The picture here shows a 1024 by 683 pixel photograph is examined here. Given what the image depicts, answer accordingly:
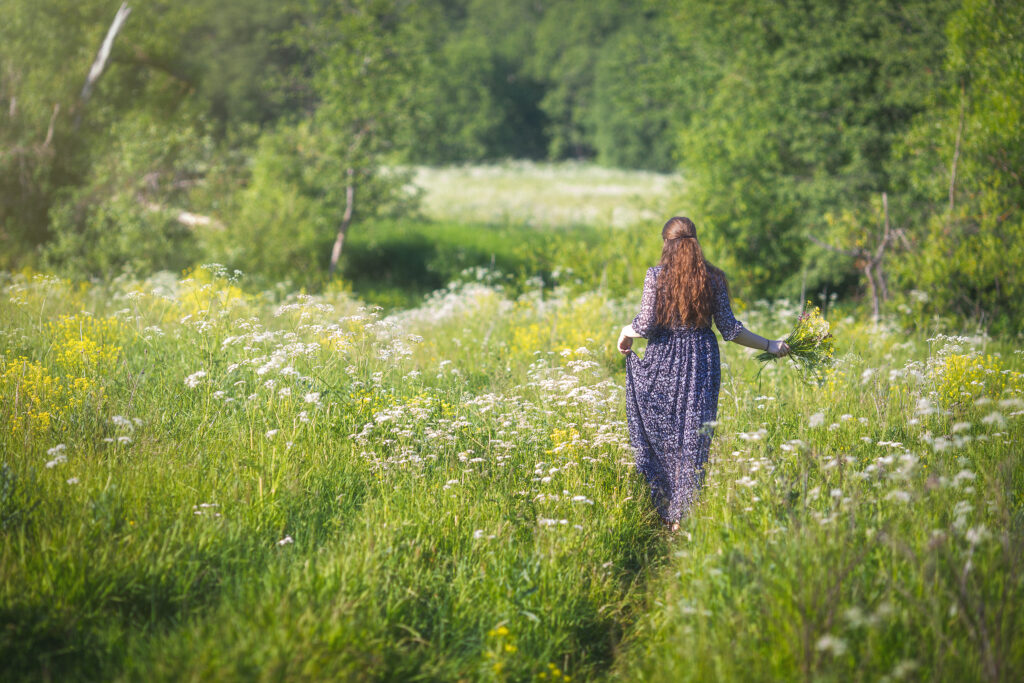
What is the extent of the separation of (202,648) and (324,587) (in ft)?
1.84

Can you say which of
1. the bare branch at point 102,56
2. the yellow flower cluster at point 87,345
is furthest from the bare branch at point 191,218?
the yellow flower cluster at point 87,345

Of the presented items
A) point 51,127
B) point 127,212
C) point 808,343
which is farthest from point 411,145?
point 808,343

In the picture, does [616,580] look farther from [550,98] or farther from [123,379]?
[550,98]

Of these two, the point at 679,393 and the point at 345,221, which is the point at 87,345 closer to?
the point at 679,393

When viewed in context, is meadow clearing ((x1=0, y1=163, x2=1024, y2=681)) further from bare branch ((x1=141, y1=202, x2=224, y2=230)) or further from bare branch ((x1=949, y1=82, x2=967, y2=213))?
bare branch ((x1=141, y1=202, x2=224, y2=230))

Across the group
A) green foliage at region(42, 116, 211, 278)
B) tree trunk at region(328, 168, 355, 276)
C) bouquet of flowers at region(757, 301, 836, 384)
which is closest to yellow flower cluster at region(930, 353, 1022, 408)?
bouquet of flowers at region(757, 301, 836, 384)

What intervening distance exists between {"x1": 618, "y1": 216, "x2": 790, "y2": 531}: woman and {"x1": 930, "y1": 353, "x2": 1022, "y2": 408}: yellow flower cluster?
6.18 ft

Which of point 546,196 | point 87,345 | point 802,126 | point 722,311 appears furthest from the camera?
point 546,196

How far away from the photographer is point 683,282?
173 inches

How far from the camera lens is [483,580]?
361 cm

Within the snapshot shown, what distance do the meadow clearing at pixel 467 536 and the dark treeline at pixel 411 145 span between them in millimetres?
6820

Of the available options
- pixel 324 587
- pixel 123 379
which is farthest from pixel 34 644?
pixel 123 379

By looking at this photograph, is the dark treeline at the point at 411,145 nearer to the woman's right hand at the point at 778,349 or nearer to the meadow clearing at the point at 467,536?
the meadow clearing at the point at 467,536

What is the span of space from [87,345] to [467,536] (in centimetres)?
374
